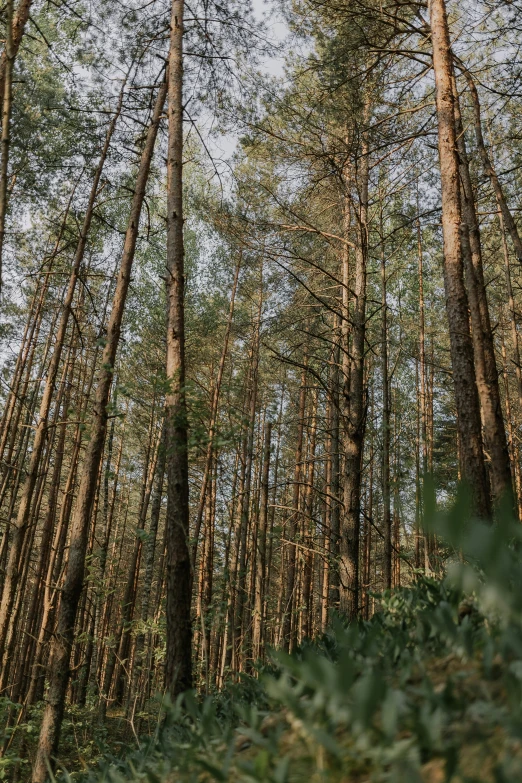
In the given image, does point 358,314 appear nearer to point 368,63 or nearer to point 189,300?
point 368,63

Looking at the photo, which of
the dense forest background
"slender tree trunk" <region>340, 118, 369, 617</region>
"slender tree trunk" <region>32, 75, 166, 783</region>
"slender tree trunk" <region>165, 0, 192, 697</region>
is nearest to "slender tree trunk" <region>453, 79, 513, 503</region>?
the dense forest background

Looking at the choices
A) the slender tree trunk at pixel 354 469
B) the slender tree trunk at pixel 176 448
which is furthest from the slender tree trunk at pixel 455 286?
the slender tree trunk at pixel 176 448

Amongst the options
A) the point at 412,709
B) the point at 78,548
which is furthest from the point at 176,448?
the point at 412,709

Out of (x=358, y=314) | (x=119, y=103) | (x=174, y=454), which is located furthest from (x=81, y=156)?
(x=174, y=454)

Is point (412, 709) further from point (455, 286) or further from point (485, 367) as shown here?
point (485, 367)

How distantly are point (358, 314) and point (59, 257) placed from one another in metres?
7.41

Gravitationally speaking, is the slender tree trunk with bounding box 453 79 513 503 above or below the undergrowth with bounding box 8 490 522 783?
above

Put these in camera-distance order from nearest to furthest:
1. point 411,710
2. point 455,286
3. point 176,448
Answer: point 411,710
point 176,448
point 455,286

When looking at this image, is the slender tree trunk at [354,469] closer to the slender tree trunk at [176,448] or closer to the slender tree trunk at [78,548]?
the slender tree trunk at [176,448]

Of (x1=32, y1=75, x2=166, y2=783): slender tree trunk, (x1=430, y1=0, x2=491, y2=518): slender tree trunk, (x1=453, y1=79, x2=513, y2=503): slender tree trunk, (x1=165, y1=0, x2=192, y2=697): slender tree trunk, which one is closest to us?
(x1=165, y1=0, x2=192, y2=697): slender tree trunk

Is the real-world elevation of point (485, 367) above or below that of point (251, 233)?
below

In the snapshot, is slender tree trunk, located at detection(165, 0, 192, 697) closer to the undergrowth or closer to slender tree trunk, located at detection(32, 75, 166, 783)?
slender tree trunk, located at detection(32, 75, 166, 783)

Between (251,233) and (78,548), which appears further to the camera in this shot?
(251,233)

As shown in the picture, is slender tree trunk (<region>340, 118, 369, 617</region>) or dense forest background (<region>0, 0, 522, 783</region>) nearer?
dense forest background (<region>0, 0, 522, 783</region>)
